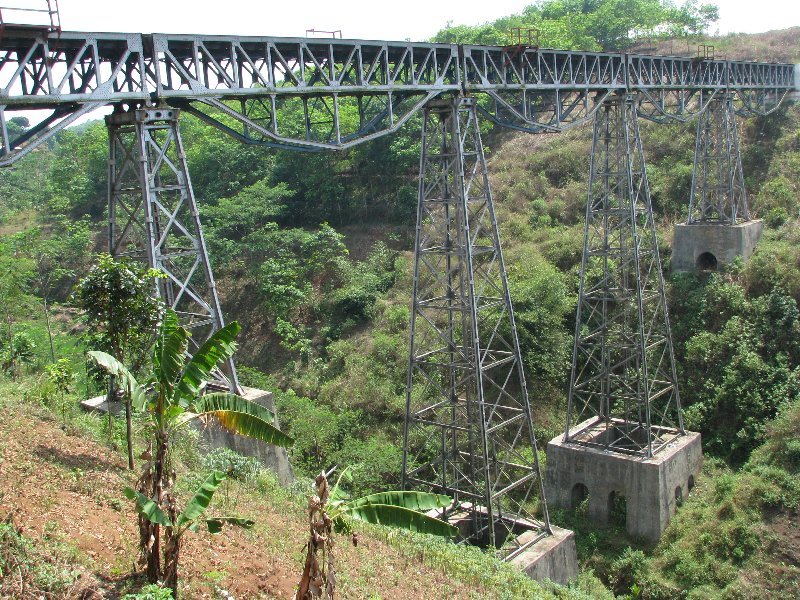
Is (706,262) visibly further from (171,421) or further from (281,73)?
(171,421)

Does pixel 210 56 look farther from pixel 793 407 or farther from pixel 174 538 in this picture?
pixel 793 407

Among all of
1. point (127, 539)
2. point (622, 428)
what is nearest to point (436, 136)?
point (127, 539)

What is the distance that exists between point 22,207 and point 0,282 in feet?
89.4

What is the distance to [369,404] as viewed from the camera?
23.2 metres

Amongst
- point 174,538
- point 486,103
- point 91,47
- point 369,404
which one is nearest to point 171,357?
point 174,538

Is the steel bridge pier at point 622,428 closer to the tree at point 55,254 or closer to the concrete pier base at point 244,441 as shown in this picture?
the concrete pier base at point 244,441

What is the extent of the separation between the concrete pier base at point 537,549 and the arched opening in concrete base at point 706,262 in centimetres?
1314

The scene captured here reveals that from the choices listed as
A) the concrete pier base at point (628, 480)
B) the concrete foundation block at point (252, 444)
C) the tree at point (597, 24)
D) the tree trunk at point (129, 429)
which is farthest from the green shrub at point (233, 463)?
the tree at point (597, 24)

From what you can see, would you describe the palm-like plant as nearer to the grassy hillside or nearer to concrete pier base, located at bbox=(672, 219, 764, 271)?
the grassy hillside

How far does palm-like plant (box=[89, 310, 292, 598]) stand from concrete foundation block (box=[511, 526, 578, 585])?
7.06m

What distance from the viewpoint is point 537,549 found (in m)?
13.7

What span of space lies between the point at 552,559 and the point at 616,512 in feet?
15.7

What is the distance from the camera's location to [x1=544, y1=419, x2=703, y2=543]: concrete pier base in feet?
55.7

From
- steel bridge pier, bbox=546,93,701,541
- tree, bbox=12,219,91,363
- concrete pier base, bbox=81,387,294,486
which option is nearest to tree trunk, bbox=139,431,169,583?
concrete pier base, bbox=81,387,294,486
